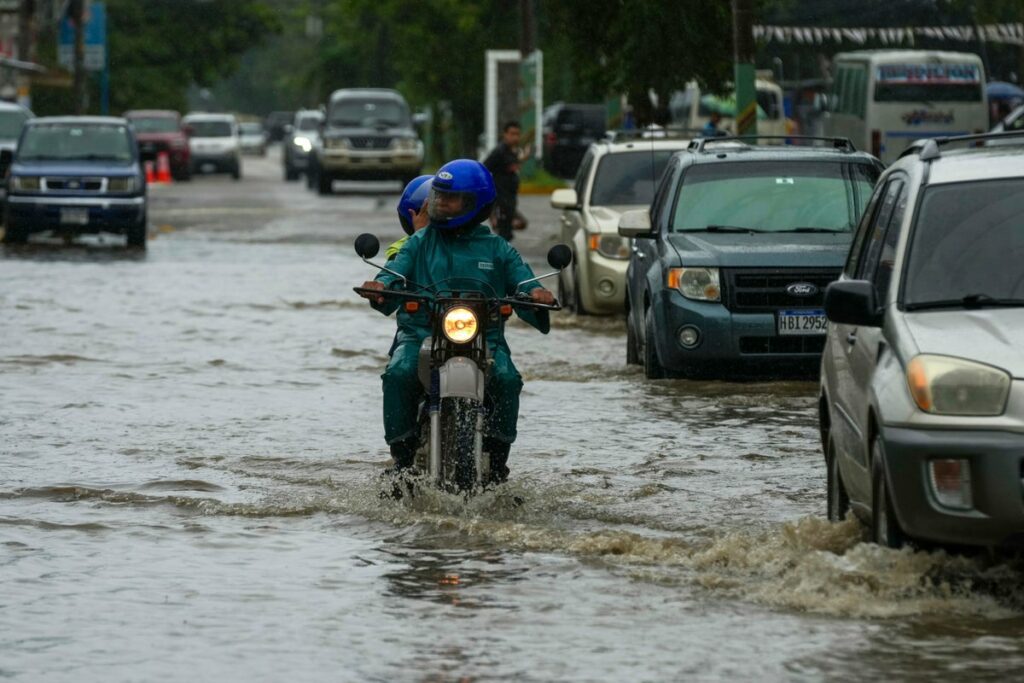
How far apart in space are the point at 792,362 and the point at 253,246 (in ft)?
59.8

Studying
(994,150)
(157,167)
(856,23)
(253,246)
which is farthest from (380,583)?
(856,23)

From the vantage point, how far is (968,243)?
26.9 feet

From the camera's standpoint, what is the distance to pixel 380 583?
8305 millimetres

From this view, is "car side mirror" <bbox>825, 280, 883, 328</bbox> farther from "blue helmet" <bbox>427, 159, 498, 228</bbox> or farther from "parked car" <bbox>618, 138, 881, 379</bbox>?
"parked car" <bbox>618, 138, 881, 379</bbox>

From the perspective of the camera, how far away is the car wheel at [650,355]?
1505 centimetres

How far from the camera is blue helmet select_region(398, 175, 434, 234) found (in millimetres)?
10367

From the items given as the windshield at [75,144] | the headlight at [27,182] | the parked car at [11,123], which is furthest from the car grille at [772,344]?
the parked car at [11,123]

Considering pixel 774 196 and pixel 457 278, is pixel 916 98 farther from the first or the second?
pixel 457 278

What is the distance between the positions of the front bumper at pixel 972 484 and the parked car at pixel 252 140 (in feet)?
336

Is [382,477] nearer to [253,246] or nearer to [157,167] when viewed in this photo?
[253,246]

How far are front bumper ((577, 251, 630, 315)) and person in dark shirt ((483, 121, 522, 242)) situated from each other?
22.5 feet

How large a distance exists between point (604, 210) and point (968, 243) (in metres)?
12.4

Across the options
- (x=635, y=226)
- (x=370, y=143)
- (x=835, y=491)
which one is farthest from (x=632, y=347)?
(x=370, y=143)

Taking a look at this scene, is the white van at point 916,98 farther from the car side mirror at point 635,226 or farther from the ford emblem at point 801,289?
the ford emblem at point 801,289
